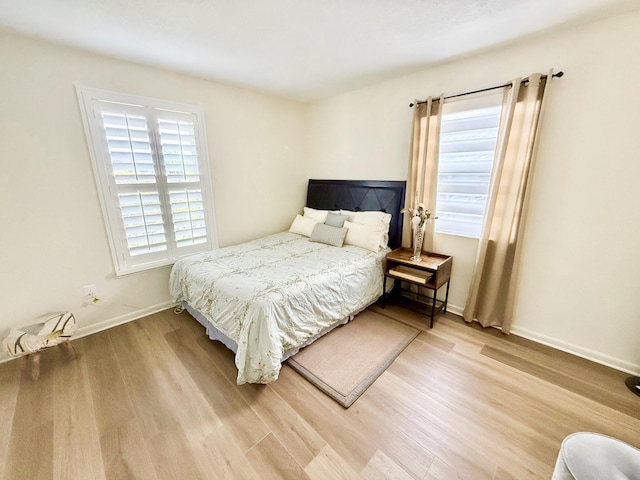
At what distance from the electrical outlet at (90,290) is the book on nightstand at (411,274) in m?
2.83

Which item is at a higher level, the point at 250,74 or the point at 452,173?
the point at 250,74

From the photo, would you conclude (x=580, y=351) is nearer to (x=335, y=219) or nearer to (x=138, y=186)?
(x=335, y=219)

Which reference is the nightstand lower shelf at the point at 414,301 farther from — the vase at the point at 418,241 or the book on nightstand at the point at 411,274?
the vase at the point at 418,241

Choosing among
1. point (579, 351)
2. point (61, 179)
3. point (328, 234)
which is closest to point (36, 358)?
point (61, 179)

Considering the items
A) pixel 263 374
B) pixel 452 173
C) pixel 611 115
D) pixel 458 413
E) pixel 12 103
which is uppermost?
pixel 12 103

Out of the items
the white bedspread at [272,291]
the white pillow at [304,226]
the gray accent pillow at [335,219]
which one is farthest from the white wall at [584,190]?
the white pillow at [304,226]

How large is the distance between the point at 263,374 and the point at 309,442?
478 mm

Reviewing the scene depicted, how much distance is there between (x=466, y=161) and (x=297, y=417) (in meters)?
2.53

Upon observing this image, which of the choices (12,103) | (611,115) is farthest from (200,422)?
(611,115)

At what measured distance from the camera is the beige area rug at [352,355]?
1.77 metres

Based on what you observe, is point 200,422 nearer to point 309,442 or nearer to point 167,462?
point 167,462

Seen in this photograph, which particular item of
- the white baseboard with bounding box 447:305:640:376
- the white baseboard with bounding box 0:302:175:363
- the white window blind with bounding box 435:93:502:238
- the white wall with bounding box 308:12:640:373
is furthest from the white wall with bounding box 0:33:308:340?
the white baseboard with bounding box 447:305:640:376

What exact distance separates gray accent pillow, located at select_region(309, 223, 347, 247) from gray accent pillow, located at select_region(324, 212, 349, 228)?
0.08m

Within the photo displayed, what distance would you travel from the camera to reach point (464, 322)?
2.52 meters
